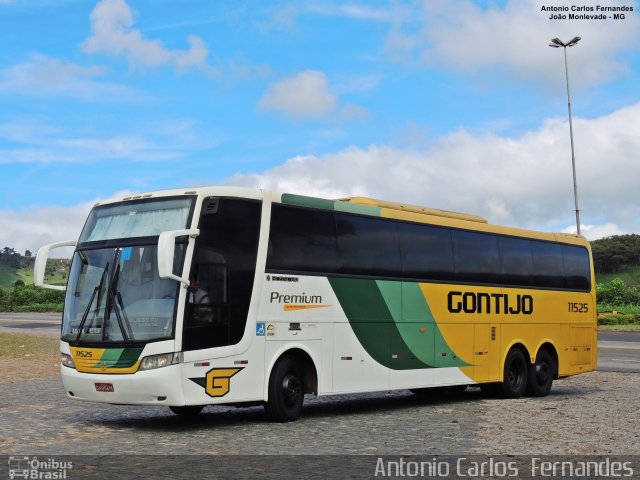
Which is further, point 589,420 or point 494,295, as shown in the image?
point 494,295

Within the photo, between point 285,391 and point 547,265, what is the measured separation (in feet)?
29.0

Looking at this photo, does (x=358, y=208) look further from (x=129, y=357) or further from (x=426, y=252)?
(x=129, y=357)

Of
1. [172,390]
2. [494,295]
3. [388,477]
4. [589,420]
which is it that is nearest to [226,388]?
[172,390]

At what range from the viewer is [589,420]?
14.0 m

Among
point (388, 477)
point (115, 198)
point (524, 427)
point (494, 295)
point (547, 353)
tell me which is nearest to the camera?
point (388, 477)

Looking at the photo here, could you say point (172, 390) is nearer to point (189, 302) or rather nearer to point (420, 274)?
point (189, 302)

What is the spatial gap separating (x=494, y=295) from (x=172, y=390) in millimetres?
8429

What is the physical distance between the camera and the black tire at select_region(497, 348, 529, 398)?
62.6 ft

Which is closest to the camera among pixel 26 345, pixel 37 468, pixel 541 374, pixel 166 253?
pixel 37 468

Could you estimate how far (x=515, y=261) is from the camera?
1953 cm

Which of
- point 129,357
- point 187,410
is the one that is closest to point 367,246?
point 187,410

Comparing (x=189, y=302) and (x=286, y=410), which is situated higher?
(x=189, y=302)

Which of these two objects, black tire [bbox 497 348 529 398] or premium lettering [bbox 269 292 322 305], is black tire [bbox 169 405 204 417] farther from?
black tire [bbox 497 348 529 398]

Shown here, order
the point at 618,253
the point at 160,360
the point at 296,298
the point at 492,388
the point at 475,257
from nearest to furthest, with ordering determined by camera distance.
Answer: the point at 160,360
the point at 296,298
the point at 475,257
the point at 492,388
the point at 618,253
